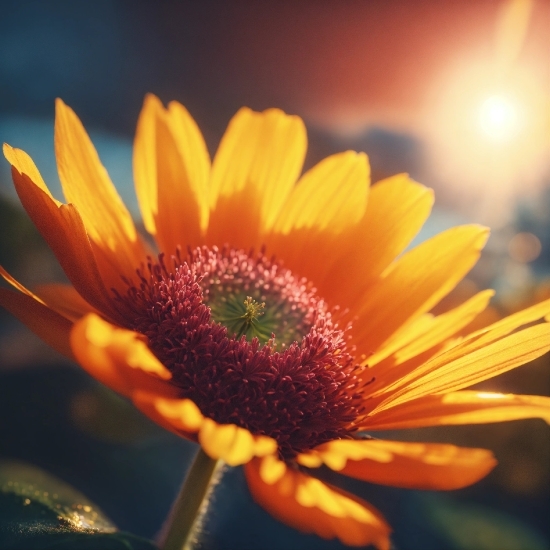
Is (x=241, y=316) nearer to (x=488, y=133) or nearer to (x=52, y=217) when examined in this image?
(x=52, y=217)

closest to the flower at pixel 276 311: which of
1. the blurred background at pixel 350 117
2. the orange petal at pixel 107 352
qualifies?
the orange petal at pixel 107 352

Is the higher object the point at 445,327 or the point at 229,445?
the point at 445,327

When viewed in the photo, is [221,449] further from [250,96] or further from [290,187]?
[250,96]

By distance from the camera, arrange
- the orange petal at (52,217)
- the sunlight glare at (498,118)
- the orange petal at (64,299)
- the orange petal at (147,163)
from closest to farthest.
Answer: the orange petal at (52,217) < the orange petal at (64,299) < the orange petal at (147,163) < the sunlight glare at (498,118)

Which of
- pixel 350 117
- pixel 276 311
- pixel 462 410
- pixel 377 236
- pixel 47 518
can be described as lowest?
pixel 47 518

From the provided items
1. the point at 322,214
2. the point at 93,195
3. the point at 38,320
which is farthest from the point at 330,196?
the point at 38,320

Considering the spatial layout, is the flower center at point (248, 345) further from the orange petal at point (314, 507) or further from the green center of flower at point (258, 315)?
the orange petal at point (314, 507)

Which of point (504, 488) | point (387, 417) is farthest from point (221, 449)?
point (504, 488)
